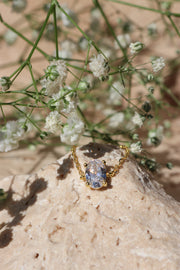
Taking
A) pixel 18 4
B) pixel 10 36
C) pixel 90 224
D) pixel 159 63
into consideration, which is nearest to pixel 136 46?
pixel 159 63

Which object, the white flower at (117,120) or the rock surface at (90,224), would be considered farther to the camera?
the white flower at (117,120)

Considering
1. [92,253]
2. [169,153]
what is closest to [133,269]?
[92,253]

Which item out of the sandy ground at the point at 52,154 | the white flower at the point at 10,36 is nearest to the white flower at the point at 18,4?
the white flower at the point at 10,36

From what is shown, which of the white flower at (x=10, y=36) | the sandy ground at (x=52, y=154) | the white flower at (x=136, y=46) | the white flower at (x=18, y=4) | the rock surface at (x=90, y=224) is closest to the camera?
the rock surface at (x=90, y=224)

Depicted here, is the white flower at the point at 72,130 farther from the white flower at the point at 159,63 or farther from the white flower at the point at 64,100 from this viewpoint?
the white flower at the point at 159,63

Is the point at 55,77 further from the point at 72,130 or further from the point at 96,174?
the point at 96,174

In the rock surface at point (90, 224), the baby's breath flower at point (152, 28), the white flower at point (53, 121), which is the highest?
the baby's breath flower at point (152, 28)

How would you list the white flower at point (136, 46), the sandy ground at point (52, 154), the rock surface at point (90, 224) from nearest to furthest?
the rock surface at point (90, 224) < the white flower at point (136, 46) < the sandy ground at point (52, 154)
